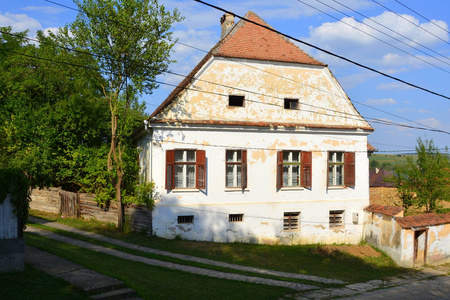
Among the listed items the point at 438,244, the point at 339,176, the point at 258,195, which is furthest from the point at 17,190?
the point at 438,244

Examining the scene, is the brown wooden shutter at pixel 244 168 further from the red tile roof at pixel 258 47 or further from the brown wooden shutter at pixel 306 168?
the red tile roof at pixel 258 47

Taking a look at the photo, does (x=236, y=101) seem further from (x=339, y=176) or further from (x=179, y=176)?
(x=339, y=176)

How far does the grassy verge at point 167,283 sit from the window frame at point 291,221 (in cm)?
816

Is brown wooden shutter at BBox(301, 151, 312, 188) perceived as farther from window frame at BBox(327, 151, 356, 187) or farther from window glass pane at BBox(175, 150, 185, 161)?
window glass pane at BBox(175, 150, 185, 161)

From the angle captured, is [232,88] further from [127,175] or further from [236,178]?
[127,175]

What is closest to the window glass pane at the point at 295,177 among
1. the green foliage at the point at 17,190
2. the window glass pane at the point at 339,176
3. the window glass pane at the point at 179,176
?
the window glass pane at the point at 339,176

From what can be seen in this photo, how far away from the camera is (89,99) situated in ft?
82.7

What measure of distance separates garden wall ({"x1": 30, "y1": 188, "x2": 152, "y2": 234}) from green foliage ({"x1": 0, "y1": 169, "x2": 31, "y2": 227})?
7.92m

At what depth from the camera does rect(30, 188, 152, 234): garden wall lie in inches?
690

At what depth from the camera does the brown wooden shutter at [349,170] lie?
20.6 meters

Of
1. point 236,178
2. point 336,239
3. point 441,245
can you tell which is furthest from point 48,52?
point 441,245

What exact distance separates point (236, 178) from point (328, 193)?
16.6ft

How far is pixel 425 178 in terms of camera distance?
19828 mm

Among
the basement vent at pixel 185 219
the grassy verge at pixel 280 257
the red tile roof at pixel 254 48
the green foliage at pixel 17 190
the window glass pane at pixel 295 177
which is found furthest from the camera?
the window glass pane at pixel 295 177
